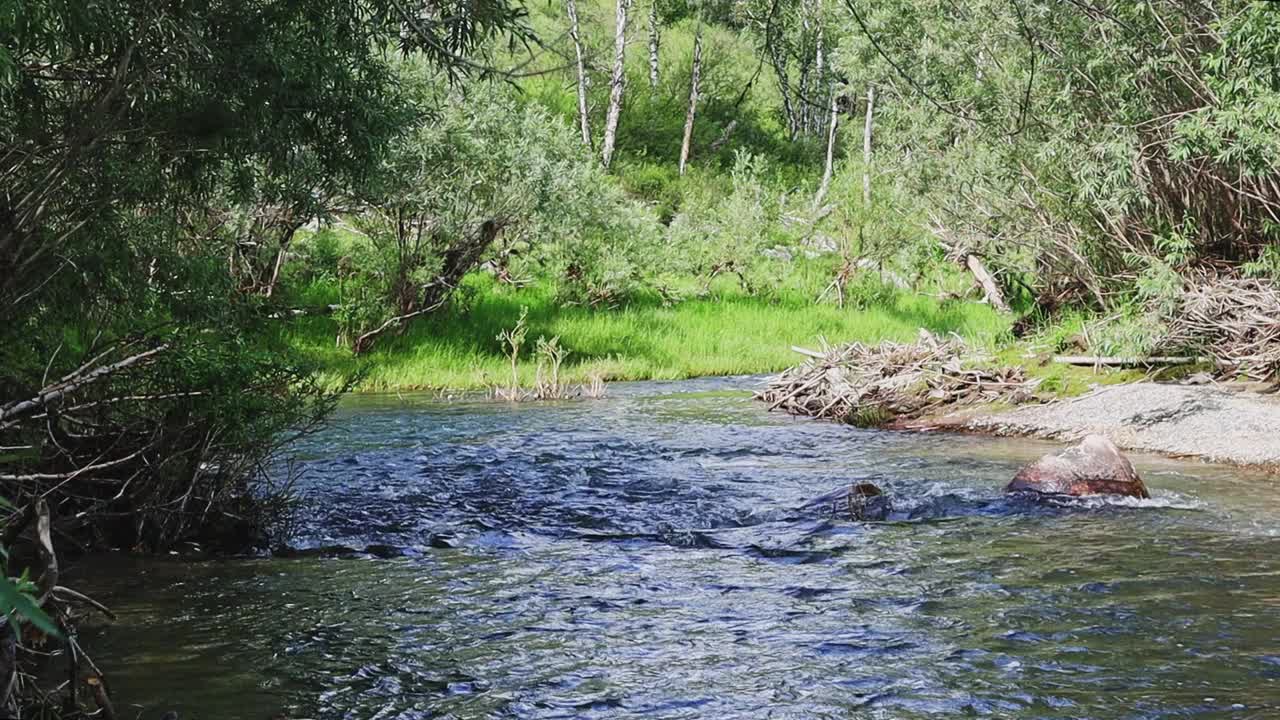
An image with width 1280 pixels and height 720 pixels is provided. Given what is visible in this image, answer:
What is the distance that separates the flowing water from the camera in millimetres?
6047

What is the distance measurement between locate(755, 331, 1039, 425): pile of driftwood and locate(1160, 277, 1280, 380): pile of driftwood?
7.10ft

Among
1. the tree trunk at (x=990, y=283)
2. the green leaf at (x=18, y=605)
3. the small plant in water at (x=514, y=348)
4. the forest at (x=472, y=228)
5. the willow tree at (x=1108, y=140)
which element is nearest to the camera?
the green leaf at (x=18, y=605)

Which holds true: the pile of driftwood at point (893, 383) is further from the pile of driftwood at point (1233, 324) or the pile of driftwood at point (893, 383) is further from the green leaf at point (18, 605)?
the green leaf at point (18, 605)

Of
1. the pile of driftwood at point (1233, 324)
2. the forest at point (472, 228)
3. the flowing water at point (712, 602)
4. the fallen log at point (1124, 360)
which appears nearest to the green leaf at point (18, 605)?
the forest at point (472, 228)

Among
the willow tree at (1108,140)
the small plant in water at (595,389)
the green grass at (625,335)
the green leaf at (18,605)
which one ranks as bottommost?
the small plant in water at (595,389)

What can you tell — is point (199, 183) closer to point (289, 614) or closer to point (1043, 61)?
point (289, 614)

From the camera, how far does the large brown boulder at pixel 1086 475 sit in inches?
435

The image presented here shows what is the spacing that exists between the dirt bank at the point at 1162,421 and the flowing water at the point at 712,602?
832 mm

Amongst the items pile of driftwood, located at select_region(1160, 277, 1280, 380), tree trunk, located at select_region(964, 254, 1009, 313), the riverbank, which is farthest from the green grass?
pile of driftwood, located at select_region(1160, 277, 1280, 380)

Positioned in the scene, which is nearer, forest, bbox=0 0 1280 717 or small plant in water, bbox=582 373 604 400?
forest, bbox=0 0 1280 717

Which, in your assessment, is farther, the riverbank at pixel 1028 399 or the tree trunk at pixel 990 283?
the tree trunk at pixel 990 283

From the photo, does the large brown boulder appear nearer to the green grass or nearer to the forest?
the forest

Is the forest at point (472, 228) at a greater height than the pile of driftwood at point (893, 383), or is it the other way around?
the forest at point (472, 228)

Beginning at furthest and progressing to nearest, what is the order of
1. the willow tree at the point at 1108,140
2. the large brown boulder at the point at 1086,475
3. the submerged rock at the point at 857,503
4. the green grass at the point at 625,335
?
the green grass at the point at 625,335, the willow tree at the point at 1108,140, the large brown boulder at the point at 1086,475, the submerged rock at the point at 857,503
